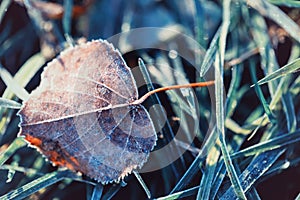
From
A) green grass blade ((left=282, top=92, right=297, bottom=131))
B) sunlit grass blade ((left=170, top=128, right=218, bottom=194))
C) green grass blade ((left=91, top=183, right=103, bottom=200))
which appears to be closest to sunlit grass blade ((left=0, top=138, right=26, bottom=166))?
green grass blade ((left=91, top=183, right=103, bottom=200))

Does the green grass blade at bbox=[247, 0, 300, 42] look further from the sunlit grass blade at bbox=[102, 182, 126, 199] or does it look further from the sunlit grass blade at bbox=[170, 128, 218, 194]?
the sunlit grass blade at bbox=[102, 182, 126, 199]

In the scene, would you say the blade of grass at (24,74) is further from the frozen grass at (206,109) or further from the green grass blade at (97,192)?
the green grass blade at (97,192)

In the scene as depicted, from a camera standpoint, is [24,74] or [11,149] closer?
[11,149]

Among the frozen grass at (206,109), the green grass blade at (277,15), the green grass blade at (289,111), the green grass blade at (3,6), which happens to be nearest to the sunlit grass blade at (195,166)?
the frozen grass at (206,109)

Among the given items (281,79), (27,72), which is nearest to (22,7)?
(27,72)

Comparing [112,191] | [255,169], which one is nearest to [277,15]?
[255,169]

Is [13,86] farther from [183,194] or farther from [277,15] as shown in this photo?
[277,15]
